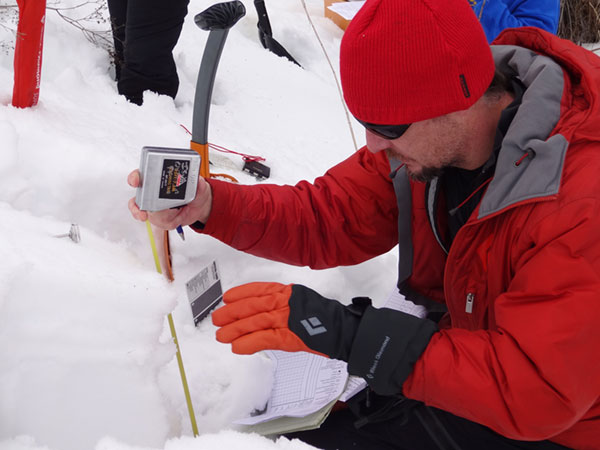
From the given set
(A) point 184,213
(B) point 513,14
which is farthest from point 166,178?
(B) point 513,14

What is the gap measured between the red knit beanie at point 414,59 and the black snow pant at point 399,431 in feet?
2.19

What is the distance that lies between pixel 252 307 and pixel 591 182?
62 centimetres

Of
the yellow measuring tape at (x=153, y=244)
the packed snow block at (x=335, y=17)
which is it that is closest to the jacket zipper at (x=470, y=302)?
the yellow measuring tape at (x=153, y=244)

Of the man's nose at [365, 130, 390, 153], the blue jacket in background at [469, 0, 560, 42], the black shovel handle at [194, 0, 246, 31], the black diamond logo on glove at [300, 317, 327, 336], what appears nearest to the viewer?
the black diamond logo on glove at [300, 317, 327, 336]

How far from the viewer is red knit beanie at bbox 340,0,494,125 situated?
3.27ft

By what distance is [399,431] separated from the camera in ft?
4.32

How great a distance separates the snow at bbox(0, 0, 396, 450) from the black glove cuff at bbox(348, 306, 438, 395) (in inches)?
7.7

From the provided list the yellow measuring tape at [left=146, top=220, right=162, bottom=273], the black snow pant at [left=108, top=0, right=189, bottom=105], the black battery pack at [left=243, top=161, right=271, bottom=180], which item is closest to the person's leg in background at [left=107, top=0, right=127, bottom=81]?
the black snow pant at [left=108, top=0, right=189, bottom=105]

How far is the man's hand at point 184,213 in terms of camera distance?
119 cm

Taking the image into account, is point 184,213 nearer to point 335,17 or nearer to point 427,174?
point 427,174

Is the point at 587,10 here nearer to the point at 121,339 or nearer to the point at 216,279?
the point at 216,279

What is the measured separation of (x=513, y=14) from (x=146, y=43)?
136cm

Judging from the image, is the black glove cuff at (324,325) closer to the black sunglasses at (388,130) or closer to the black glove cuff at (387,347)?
the black glove cuff at (387,347)

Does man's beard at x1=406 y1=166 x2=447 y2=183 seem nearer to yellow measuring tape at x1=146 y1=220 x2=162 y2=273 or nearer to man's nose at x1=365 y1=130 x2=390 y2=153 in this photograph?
man's nose at x1=365 y1=130 x2=390 y2=153
